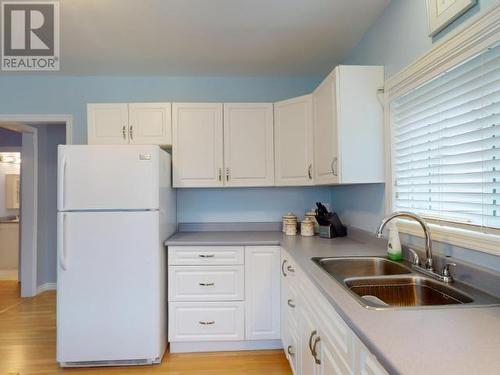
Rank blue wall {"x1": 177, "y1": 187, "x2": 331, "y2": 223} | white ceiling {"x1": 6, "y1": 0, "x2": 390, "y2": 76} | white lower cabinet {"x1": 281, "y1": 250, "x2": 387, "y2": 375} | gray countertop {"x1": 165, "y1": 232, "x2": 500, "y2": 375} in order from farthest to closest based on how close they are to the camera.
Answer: blue wall {"x1": 177, "y1": 187, "x2": 331, "y2": 223}, white ceiling {"x1": 6, "y1": 0, "x2": 390, "y2": 76}, white lower cabinet {"x1": 281, "y1": 250, "x2": 387, "y2": 375}, gray countertop {"x1": 165, "y1": 232, "x2": 500, "y2": 375}

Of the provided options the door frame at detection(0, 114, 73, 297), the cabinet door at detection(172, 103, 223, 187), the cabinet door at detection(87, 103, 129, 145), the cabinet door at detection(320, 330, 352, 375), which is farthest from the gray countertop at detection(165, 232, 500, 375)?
the door frame at detection(0, 114, 73, 297)

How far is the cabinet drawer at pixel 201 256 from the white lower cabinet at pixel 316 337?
438mm

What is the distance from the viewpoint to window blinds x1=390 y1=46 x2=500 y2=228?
3.76ft

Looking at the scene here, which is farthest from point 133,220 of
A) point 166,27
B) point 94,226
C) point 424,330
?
point 424,330

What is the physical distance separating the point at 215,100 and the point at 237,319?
79.7 inches

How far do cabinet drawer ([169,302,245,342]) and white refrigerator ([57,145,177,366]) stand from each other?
0.20m

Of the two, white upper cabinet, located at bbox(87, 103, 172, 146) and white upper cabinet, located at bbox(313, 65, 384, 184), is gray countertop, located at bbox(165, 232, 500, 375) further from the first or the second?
white upper cabinet, located at bbox(87, 103, 172, 146)

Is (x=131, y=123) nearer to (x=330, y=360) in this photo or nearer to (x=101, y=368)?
(x=101, y=368)

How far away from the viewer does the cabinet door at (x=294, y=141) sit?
2.52m

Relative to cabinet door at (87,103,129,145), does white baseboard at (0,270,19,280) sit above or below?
below

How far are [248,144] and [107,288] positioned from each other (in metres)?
1.59

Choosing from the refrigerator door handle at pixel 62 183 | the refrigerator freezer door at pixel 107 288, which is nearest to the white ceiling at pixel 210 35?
the refrigerator door handle at pixel 62 183

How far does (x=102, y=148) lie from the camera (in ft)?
7.02

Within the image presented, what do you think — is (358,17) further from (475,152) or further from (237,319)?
(237,319)
